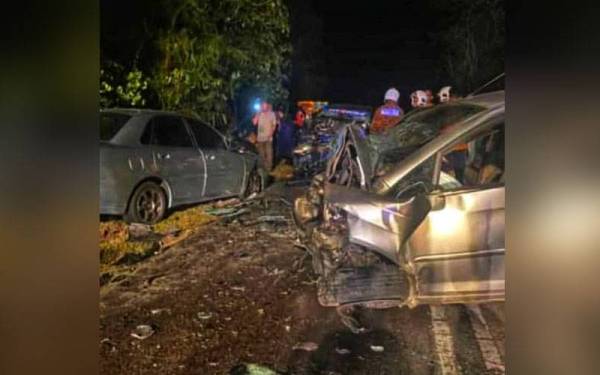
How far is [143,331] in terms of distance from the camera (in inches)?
118

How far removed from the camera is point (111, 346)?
9.98 feet

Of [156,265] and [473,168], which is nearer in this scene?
[473,168]

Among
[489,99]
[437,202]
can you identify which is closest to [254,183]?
[437,202]

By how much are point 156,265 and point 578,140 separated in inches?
78.9

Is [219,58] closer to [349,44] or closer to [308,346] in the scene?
[349,44]

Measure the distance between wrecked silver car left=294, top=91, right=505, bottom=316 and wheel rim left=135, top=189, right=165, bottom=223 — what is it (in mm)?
697

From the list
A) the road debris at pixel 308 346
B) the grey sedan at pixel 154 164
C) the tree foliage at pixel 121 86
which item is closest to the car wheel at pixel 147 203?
the grey sedan at pixel 154 164

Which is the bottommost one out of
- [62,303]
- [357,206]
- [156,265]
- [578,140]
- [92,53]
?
[62,303]

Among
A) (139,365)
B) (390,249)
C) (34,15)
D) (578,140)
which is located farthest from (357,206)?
(34,15)

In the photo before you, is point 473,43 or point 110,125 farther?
point 110,125

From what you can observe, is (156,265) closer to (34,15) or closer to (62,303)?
(62,303)

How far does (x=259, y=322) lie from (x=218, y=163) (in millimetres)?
798

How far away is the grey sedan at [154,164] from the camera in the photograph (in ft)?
10.1

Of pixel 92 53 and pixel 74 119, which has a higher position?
pixel 92 53
